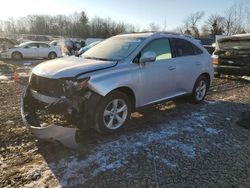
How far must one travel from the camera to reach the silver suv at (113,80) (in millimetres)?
4191

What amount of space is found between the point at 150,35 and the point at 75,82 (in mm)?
2106

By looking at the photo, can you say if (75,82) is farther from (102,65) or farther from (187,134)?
(187,134)

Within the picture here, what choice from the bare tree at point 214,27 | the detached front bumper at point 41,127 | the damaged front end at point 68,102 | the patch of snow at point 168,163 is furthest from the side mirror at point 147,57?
the bare tree at point 214,27

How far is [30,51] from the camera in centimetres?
1997

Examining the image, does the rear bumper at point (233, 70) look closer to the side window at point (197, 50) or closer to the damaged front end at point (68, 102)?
the side window at point (197, 50)

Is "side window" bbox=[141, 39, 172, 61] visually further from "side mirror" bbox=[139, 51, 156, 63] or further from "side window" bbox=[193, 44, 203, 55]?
"side window" bbox=[193, 44, 203, 55]

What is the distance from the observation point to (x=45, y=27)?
8400cm

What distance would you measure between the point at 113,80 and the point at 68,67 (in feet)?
2.54

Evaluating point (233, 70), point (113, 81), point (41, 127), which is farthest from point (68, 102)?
point (233, 70)

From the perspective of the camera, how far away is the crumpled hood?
4.27 m

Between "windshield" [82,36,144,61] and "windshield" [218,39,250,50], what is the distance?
6273mm

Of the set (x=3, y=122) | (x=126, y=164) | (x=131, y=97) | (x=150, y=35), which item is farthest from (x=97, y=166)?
(x=150, y=35)

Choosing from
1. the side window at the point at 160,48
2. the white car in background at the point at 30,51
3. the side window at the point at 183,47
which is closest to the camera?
the side window at the point at 160,48

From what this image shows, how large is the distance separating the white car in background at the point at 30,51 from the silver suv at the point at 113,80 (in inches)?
611
